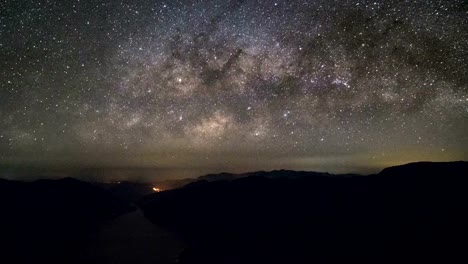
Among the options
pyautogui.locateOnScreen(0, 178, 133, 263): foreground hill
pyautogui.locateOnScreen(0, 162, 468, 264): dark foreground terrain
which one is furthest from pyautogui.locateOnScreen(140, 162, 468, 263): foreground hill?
pyautogui.locateOnScreen(0, 178, 133, 263): foreground hill

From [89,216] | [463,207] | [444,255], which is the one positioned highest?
[463,207]

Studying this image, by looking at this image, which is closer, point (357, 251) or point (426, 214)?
point (357, 251)

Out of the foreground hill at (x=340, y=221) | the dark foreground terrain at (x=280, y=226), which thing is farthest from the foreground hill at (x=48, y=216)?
the foreground hill at (x=340, y=221)

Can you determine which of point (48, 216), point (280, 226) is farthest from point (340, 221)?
point (48, 216)

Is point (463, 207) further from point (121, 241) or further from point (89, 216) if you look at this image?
point (89, 216)

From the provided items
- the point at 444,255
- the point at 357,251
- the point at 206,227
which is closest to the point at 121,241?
the point at 206,227

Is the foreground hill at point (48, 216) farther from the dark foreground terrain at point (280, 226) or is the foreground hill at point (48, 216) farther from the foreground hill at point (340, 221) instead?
the foreground hill at point (340, 221)

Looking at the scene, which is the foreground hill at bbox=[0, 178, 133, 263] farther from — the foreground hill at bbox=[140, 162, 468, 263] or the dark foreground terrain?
the foreground hill at bbox=[140, 162, 468, 263]
